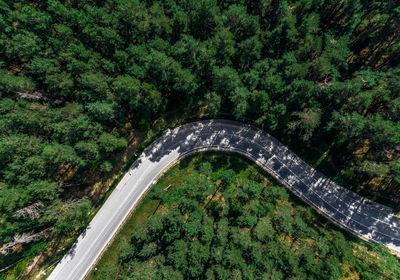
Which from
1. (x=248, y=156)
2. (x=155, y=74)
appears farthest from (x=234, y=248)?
(x=155, y=74)

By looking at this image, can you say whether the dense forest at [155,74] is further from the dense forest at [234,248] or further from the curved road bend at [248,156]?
the dense forest at [234,248]

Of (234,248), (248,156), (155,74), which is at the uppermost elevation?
(248,156)

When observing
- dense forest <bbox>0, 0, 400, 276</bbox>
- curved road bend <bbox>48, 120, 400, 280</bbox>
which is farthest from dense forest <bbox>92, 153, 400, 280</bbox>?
dense forest <bbox>0, 0, 400, 276</bbox>

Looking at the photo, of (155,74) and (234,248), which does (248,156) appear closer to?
(234,248)

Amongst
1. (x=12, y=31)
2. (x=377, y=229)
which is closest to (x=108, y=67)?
(x=12, y=31)

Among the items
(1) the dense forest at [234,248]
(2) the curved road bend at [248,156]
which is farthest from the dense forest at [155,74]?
(1) the dense forest at [234,248]

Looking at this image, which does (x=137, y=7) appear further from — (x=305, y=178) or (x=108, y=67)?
(x=305, y=178)

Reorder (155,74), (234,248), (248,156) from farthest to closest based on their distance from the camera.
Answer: (248,156) → (155,74) → (234,248)
